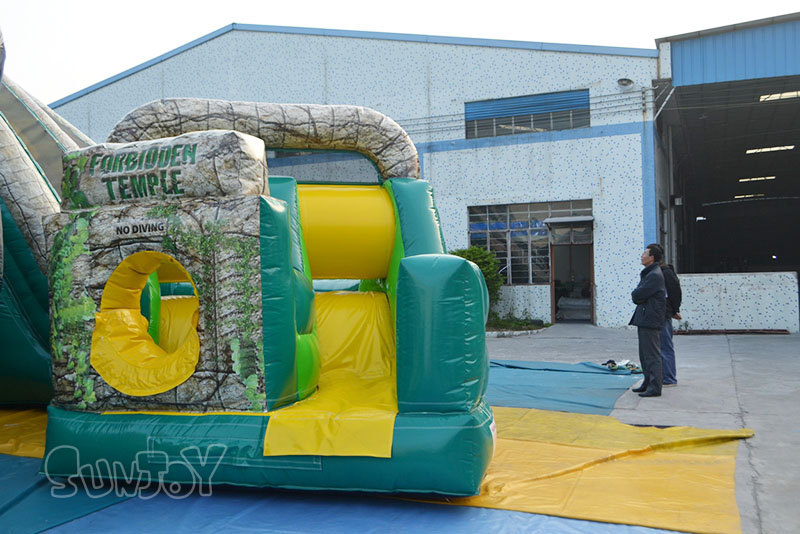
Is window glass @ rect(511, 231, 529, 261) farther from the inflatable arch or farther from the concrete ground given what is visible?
the inflatable arch

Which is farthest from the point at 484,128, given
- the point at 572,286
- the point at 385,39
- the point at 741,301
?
the point at 741,301

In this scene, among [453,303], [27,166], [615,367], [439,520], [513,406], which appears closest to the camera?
[439,520]

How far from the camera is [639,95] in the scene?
11742 millimetres

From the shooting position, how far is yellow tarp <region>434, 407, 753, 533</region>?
2.88 m

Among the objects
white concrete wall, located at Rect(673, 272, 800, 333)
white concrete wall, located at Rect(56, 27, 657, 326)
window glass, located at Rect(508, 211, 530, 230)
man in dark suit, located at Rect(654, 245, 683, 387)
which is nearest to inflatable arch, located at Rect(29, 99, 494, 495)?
man in dark suit, located at Rect(654, 245, 683, 387)

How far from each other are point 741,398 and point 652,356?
77 centimetres

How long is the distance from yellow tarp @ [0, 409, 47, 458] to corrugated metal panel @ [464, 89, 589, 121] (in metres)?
9.96

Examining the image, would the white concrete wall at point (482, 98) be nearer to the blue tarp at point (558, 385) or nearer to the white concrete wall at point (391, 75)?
the white concrete wall at point (391, 75)

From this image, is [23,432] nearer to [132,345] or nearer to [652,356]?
[132,345]

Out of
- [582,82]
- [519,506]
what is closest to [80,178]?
[519,506]

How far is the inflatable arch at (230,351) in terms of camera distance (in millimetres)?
3014

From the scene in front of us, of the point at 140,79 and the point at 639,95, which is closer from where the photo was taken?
the point at 639,95

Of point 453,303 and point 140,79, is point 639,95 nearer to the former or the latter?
point 453,303

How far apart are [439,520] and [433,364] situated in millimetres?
690
